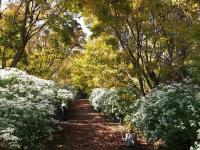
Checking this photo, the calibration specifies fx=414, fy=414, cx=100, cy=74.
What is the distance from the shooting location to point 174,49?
1738 cm

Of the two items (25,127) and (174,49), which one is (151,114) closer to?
(25,127)

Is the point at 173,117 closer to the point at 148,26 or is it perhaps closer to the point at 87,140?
the point at 87,140

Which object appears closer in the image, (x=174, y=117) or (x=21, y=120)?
(x=21, y=120)

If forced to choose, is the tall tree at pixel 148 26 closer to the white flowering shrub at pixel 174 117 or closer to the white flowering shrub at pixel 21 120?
the white flowering shrub at pixel 174 117

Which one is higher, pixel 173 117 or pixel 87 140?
pixel 173 117

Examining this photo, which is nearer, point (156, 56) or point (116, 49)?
point (156, 56)

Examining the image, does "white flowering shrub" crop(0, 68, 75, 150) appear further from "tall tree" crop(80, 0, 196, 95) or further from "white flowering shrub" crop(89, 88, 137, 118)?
"white flowering shrub" crop(89, 88, 137, 118)

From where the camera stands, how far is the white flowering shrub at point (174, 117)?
10859 mm

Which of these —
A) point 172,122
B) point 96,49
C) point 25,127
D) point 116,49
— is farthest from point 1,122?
point 96,49

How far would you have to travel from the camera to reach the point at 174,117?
36.8ft

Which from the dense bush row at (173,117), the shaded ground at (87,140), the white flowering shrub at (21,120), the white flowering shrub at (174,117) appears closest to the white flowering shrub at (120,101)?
the shaded ground at (87,140)

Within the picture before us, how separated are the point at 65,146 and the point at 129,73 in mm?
6561

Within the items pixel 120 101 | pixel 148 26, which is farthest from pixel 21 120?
pixel 120 101

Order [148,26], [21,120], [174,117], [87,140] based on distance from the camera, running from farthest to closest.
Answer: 1. [148,26]
2. [87,140]
3. [174,117]
4. [21,120]
